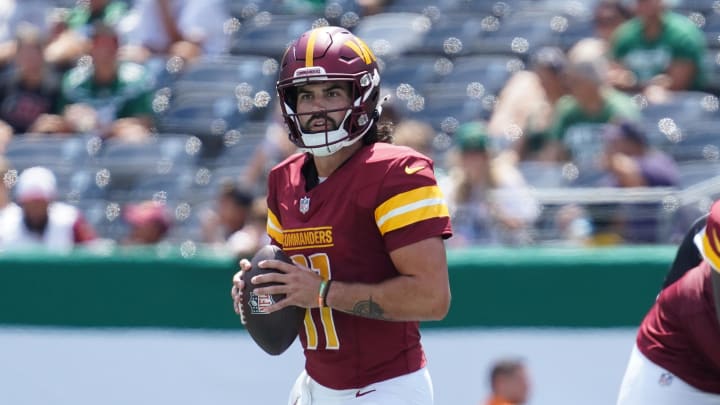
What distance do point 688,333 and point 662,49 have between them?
4745mm

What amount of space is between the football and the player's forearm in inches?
7.7

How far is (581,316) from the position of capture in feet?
22.5

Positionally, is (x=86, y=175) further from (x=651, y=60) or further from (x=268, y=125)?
(x=651, y=60)

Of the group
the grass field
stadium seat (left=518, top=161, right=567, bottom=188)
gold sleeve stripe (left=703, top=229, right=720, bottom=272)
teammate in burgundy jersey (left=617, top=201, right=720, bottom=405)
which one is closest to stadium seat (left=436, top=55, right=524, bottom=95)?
stadium seat (left=518, top=161, right=567, bottom=188)

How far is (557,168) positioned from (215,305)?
228 centimetres

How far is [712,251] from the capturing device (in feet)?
12.4

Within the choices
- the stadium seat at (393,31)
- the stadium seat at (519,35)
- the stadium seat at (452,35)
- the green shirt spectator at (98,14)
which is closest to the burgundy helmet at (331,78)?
the stadium seat at (519,35)

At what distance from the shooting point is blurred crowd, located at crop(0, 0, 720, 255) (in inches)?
285

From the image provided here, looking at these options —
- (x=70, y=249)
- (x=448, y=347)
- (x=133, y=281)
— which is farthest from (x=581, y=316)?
(x=70, y=249)

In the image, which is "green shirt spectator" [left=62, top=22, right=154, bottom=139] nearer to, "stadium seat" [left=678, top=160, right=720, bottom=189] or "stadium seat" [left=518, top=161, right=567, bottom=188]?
"stadium seat" [left=518, top=161, right=567, bottom=188]

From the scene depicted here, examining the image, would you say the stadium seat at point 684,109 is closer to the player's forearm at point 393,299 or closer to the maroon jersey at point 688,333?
the maroon jersey at point 688,333

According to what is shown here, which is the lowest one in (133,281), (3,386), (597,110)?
(3,386)

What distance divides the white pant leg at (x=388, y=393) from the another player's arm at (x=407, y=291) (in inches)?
9.5

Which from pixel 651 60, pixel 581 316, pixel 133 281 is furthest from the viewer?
pixel 651 60
